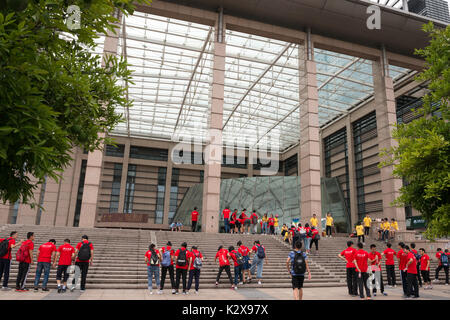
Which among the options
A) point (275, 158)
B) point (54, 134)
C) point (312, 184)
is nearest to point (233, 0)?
point (312, 184)

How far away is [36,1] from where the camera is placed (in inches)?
166

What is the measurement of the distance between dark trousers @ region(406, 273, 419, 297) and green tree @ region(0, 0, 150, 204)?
10.1 m

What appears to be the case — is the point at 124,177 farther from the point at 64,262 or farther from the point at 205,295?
the point at 205,295

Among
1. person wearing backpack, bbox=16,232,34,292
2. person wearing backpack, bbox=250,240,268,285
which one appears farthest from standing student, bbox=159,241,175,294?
person wearing backpack, bbox=16,232,34,292

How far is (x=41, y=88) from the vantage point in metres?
4.50

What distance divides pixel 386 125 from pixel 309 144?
7599 mm

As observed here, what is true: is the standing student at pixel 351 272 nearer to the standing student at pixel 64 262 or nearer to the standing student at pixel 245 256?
the standing student at pixel 245 256

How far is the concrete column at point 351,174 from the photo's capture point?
38.5m

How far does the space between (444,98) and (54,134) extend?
9097mm

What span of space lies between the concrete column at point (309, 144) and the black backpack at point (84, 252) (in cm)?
1696

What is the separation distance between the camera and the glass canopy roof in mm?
26906

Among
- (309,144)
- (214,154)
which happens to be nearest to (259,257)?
(214,154)

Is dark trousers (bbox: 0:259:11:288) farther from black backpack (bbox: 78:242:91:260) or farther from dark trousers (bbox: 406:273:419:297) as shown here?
dark trousers (bbox: 406:273:419:297)

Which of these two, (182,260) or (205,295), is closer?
(205,295)
